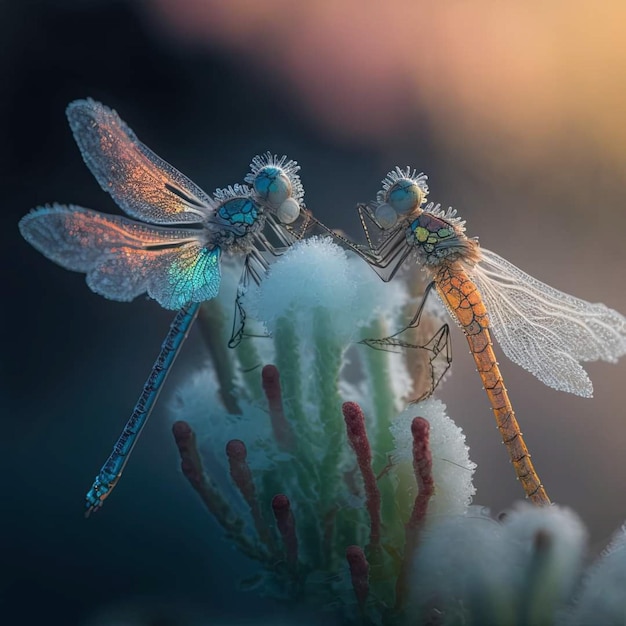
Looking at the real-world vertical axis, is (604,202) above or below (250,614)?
above

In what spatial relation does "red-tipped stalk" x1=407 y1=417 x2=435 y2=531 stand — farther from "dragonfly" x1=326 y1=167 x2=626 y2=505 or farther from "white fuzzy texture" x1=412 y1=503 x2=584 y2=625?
"dragonfly" x1=326 y1=167 x2=626 y2=505

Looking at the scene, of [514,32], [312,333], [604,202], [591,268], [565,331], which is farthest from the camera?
[514,32]

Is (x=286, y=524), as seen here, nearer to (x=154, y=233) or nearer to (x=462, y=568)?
(x=462, y=568)

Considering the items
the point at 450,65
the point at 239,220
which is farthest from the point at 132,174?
the point at 450,65

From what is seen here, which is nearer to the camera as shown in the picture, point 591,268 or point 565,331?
point 565,331

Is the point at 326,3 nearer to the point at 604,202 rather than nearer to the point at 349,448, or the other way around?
the point at 604,202

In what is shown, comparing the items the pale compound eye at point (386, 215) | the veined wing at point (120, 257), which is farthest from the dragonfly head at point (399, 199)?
the veined wing at point (120, 257)

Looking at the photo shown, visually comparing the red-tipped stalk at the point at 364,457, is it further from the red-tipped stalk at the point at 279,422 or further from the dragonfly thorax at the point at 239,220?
the dragonfly thorax at the point at 239,220

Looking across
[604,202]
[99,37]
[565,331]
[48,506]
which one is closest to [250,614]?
[565,331]
